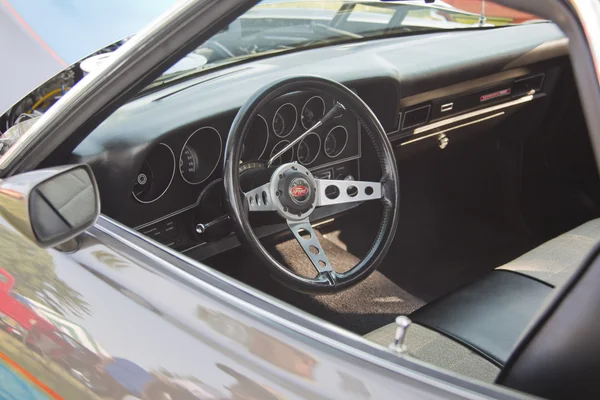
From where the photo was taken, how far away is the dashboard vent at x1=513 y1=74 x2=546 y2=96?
3256mm

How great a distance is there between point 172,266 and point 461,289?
47.3 inches

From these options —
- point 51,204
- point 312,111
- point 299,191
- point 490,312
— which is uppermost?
point 51,204

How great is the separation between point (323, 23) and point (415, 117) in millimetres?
662

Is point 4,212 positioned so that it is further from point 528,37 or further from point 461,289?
point 528,37

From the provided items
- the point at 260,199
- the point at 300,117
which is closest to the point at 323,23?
the point at 300,117

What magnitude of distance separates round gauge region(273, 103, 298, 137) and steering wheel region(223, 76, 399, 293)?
0.55 ft

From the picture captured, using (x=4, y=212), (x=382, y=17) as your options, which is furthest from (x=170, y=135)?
(x=382, y=17)

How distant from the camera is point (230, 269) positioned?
97.8 inches

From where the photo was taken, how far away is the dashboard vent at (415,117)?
2889mm

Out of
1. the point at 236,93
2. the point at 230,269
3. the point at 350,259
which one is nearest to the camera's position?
the point at 236,93

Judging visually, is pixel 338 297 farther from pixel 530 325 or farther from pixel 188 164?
pixel 530 325

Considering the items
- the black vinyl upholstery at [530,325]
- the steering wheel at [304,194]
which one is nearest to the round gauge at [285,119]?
the steering wheel at [304,194]

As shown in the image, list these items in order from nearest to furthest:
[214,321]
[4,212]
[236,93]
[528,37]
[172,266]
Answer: [214,321]
[172,266]
[4,212]
[236,93]
[528,37]

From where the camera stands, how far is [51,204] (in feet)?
4.12
